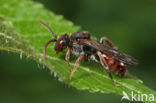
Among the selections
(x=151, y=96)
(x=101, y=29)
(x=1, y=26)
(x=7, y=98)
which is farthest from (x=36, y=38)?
(x=101, y=29)

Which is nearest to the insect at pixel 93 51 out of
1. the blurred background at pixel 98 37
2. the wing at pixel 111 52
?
the wing at pixel 111 52

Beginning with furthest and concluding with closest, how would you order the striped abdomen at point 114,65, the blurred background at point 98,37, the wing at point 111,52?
the blurred background at point 98,37 → the striped abdomen at point 114,65 → the wing at point 111,52

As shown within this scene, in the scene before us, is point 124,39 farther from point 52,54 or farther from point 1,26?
point 1,26

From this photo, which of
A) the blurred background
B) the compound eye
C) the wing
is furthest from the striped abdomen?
the blurred background

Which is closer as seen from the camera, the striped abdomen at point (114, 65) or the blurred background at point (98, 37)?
the striped abdomen at point (114, 65)

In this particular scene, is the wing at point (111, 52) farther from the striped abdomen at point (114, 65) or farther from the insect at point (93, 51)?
the striped abdomen at point (114, 65)

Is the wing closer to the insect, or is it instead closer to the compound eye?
the insect
